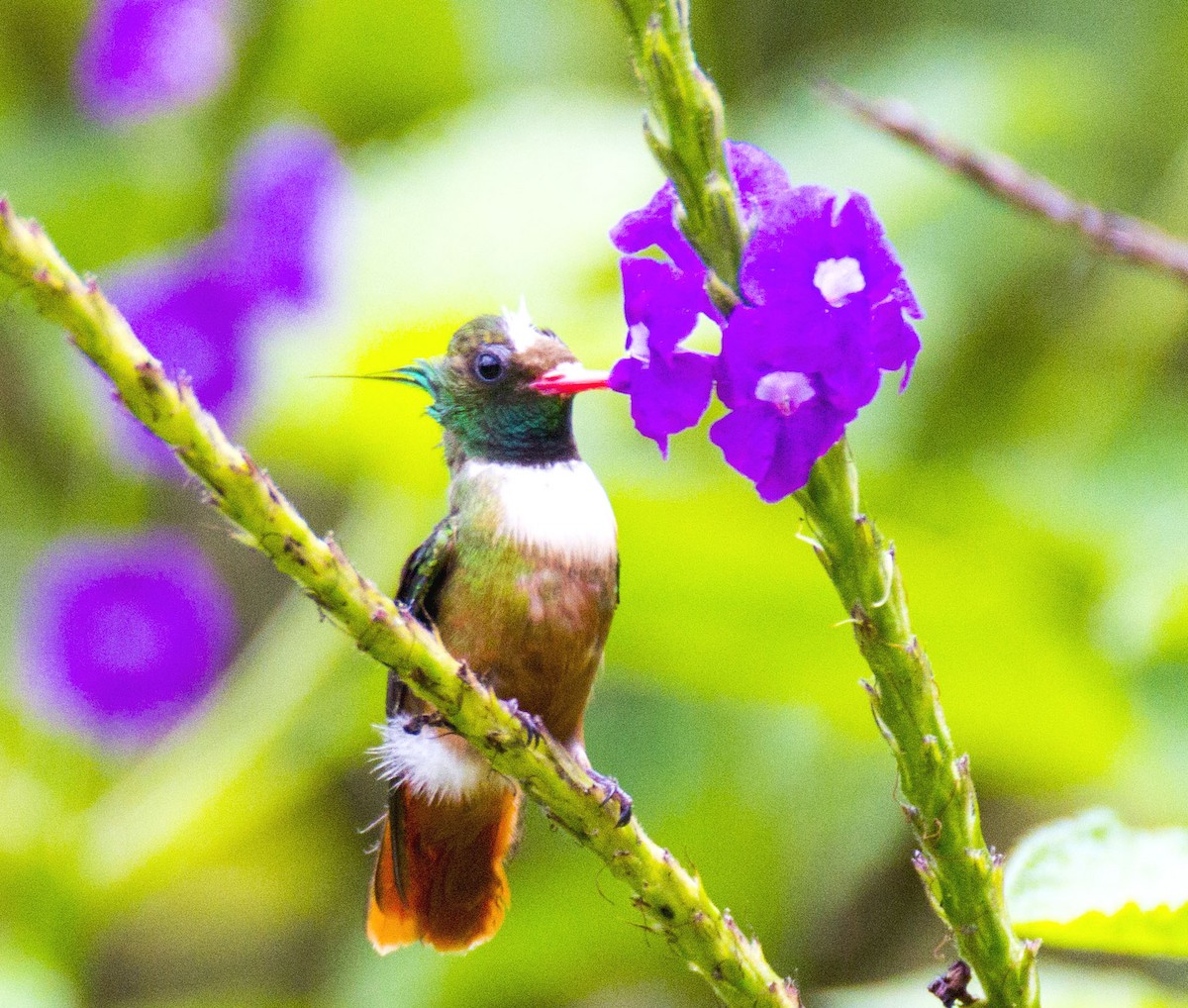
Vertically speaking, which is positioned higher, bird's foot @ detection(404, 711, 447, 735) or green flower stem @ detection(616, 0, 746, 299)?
green flower stem @ detection(616, 0, 746, 299)

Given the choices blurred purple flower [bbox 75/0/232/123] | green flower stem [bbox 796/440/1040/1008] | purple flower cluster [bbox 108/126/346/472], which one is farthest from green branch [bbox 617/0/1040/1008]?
blurred purple flower [bbox 75/0/232/123]

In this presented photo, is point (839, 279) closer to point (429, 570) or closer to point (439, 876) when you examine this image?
point (429, 570)

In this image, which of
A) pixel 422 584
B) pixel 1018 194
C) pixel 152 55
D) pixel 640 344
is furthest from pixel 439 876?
pixel 152 55

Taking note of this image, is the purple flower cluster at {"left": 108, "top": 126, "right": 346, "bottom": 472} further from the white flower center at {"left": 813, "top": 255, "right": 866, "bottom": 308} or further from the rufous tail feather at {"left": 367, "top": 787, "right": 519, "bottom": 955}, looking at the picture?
the white flower center at {"left": 813, "top": 255, "right": 866, "bottom": 308}

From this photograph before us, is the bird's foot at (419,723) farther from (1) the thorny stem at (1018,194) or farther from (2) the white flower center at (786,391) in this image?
(1) the thorny stem at (1018,194)

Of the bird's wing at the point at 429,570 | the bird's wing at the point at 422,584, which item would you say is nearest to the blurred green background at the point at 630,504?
the bird's wing at the point at 422,584

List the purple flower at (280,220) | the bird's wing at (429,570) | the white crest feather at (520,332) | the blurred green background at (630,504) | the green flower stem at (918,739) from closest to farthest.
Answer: the green flower stem at (918,739), the white crest feather at (520,332), the bird's wing at (429,570), the blurred green background at (630,504), the purple flower at (280,220)
